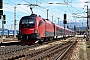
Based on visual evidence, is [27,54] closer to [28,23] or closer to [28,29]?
[28,29]

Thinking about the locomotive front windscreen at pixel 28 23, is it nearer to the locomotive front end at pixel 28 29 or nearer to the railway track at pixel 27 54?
the locomotive front end at pixel 28 29

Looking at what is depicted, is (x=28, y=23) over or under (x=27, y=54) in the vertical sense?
over

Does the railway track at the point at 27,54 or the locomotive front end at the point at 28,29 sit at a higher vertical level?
the locomotive front end at the point at 28,29

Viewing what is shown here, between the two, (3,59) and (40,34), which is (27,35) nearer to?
(40,34)

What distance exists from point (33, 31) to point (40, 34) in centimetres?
145

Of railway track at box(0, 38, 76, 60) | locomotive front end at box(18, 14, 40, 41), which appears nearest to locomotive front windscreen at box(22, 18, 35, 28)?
locomotive front end at box(18, 14, 40, 41)

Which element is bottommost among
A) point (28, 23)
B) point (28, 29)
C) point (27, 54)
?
point (27, 54)

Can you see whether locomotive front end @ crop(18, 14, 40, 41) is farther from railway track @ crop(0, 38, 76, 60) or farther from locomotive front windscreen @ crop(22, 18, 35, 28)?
railway track @ crop(0, 38, 76, 60)

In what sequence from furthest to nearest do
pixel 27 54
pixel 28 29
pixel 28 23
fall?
pixel 28 23 → pixel 28 29 → pixel 27 54

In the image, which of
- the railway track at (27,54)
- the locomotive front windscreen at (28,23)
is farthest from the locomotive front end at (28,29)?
the railway track at (27,54)

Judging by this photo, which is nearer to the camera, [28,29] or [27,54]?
[27,54]

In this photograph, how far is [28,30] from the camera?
27188 mm

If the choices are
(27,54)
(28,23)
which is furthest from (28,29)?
(27,54)

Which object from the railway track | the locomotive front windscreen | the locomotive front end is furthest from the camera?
the locomotive front windscreen
